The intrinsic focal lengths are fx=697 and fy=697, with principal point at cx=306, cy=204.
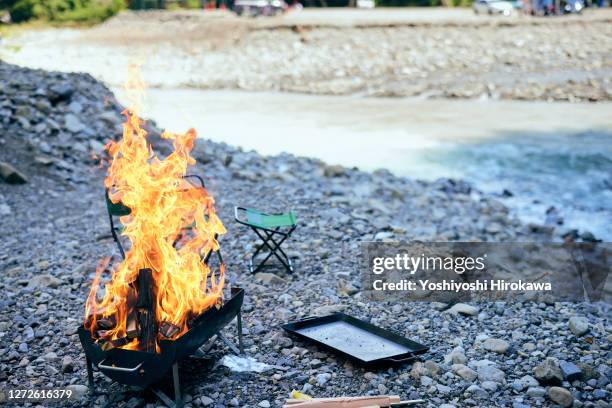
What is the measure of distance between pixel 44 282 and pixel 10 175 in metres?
3.58

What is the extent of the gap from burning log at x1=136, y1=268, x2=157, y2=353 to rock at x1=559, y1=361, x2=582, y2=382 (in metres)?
2.68

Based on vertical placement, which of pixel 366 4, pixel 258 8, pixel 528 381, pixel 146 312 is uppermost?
pixel 366 4

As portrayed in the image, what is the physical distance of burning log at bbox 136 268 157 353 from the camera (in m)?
4.31

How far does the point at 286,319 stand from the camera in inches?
220

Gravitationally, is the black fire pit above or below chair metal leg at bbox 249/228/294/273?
above

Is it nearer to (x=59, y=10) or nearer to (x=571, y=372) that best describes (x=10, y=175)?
(x=571, y=372)

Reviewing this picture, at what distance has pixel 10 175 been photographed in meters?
9.24

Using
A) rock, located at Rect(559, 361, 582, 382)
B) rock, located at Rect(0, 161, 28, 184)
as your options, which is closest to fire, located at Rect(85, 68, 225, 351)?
rock, located at Rect(559, 361, 582, 382)

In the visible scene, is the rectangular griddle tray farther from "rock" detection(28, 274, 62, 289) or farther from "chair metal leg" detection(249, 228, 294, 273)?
"rock" detection(28, 274, 62, 289)

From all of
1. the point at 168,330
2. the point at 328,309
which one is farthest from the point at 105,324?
the point at 328,309

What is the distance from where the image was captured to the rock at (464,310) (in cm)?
577

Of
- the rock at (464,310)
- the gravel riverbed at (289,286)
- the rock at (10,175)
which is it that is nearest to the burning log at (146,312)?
the gravel riverbed at (289,286)

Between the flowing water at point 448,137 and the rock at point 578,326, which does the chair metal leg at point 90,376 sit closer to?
the rock at point 578,326

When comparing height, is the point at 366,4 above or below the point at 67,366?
above
